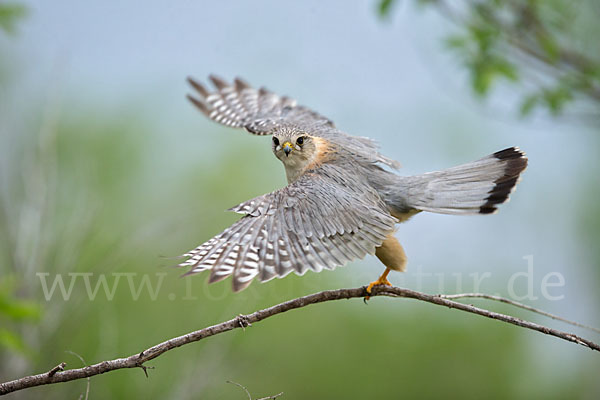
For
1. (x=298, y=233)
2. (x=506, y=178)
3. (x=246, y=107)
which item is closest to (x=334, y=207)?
(x=298, y=233)

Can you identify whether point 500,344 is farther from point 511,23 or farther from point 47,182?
point 47,182

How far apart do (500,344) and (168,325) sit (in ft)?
16.2

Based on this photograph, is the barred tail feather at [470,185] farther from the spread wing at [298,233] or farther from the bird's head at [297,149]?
the bird's head at [297,149]

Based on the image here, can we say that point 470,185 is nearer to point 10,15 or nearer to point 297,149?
point 297,149

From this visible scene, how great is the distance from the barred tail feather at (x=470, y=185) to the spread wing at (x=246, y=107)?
1.26 meters

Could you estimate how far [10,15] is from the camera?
3752mm

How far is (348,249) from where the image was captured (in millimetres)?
2660

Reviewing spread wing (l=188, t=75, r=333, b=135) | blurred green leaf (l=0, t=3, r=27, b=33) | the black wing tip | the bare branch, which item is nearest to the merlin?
the black wing tip

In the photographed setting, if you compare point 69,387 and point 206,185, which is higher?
point 206,185

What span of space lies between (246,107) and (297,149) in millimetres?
1395

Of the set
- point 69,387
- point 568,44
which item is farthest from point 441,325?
point 69,387

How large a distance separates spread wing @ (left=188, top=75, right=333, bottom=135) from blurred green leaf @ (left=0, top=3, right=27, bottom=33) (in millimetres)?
1323

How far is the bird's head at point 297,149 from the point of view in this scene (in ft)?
10.7

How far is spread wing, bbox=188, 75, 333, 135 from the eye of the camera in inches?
163
